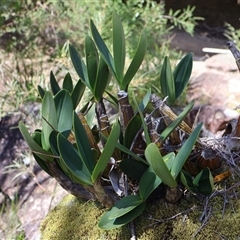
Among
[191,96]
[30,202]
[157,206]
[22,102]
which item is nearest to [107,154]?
[157,206]

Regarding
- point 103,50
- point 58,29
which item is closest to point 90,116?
point 103,50

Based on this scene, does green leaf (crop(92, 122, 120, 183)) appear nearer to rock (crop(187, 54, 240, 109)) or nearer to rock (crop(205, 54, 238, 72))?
rock (crop(187, 54, 240, 109))

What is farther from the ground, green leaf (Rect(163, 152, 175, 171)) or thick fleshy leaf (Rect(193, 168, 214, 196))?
green leaf (Rect(163, 152, 175, 171))

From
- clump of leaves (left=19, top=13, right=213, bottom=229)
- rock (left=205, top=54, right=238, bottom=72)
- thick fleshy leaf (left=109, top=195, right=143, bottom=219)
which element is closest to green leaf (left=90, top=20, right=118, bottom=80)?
clump of leaves (left=19, top=13, right=213, bottom=229)

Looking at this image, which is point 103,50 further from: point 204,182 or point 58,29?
point 58,29

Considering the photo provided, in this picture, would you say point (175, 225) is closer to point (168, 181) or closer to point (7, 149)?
point (168, 181)
